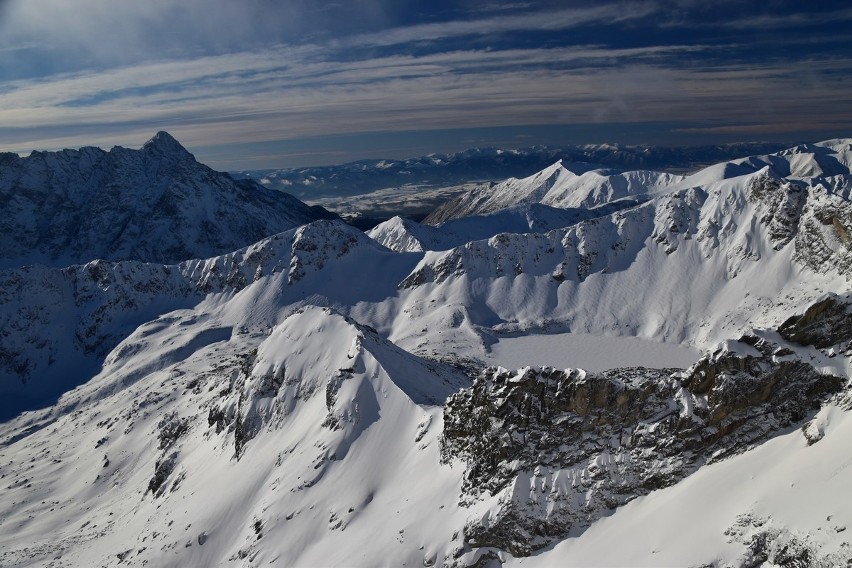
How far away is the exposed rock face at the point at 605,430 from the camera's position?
135ft

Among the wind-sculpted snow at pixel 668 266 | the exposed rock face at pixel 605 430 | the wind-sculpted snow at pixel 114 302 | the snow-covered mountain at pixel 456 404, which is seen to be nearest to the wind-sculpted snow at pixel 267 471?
the snow-covered mountain at pixel 456 404

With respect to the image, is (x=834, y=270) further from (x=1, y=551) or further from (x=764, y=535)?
(x=1, y=551)

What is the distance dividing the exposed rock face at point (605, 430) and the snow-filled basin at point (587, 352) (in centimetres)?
7185

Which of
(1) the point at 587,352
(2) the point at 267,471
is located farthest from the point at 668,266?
(2) the point at 267,471

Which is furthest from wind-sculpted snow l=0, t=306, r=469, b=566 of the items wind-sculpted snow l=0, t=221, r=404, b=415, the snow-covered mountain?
wind-sculpted snow l=0, t=221, r=404, b=415

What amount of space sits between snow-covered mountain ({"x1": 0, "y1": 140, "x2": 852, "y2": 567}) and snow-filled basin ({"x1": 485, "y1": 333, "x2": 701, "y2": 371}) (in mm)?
1714

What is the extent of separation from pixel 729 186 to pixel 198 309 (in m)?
152

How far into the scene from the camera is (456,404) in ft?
180

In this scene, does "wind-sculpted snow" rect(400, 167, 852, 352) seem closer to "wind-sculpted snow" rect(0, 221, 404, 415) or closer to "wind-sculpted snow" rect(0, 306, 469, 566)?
"wind-sculpted snow" rect(0, 221, 404, 415)

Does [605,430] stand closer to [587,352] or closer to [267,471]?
[267,471]

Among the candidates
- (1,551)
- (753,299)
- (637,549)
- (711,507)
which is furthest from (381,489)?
(753,299)

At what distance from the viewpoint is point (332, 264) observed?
188375 mm

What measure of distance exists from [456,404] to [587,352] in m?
82.7

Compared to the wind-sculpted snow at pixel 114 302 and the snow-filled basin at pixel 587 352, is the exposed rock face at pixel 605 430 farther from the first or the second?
the wind-sculpted snow at pixel 114 302
